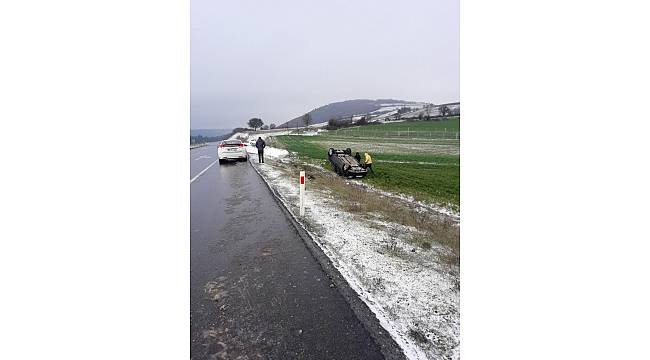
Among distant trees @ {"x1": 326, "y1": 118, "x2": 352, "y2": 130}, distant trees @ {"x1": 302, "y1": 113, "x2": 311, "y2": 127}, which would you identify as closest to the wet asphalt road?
distant trees @ {"x1": 326, "y1": 118, "x2": 352, "y2": 130}

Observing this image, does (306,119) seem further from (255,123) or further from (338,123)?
(255,123)

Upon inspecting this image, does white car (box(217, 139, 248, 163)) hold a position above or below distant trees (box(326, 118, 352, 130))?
below

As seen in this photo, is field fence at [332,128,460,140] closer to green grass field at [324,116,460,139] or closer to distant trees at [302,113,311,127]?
green grass field at [324,116,460,139]

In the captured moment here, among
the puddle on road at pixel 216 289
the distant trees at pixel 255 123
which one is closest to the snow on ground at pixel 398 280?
the puddle on road at pixel 216 289

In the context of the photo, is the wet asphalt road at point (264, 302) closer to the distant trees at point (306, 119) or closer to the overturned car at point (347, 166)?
the overturned car at point (347, 166)

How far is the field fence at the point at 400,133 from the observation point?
40.5 metres

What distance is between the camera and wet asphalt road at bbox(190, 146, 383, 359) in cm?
209

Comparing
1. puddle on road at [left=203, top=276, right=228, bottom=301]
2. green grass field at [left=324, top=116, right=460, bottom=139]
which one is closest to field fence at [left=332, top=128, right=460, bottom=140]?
green grass field at [left=324, top=116, right=460, bottom=139]

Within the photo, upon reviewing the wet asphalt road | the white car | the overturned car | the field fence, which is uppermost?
the field fence

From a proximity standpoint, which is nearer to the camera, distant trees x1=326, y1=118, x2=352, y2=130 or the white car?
the white car

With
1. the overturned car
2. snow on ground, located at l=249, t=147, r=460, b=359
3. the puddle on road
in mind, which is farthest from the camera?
the overturned car

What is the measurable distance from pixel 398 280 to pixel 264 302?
1.51 metres

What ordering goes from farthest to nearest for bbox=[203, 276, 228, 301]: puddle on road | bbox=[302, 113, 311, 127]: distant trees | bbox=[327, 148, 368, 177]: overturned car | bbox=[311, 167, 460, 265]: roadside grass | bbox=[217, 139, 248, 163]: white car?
1. bbox=[302, 113, 311, 127]: distant trees
2. bbox=[217, 139, 248, 163]: white car
3. bbox=[327, 148, 368, 177]: overturned car
4. bbox=[311, 167, 460, 265]: roadside grass
5. bbox=[203, 276, 228, 301]: puddle on road

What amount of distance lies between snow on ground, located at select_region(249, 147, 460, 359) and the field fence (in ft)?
117
